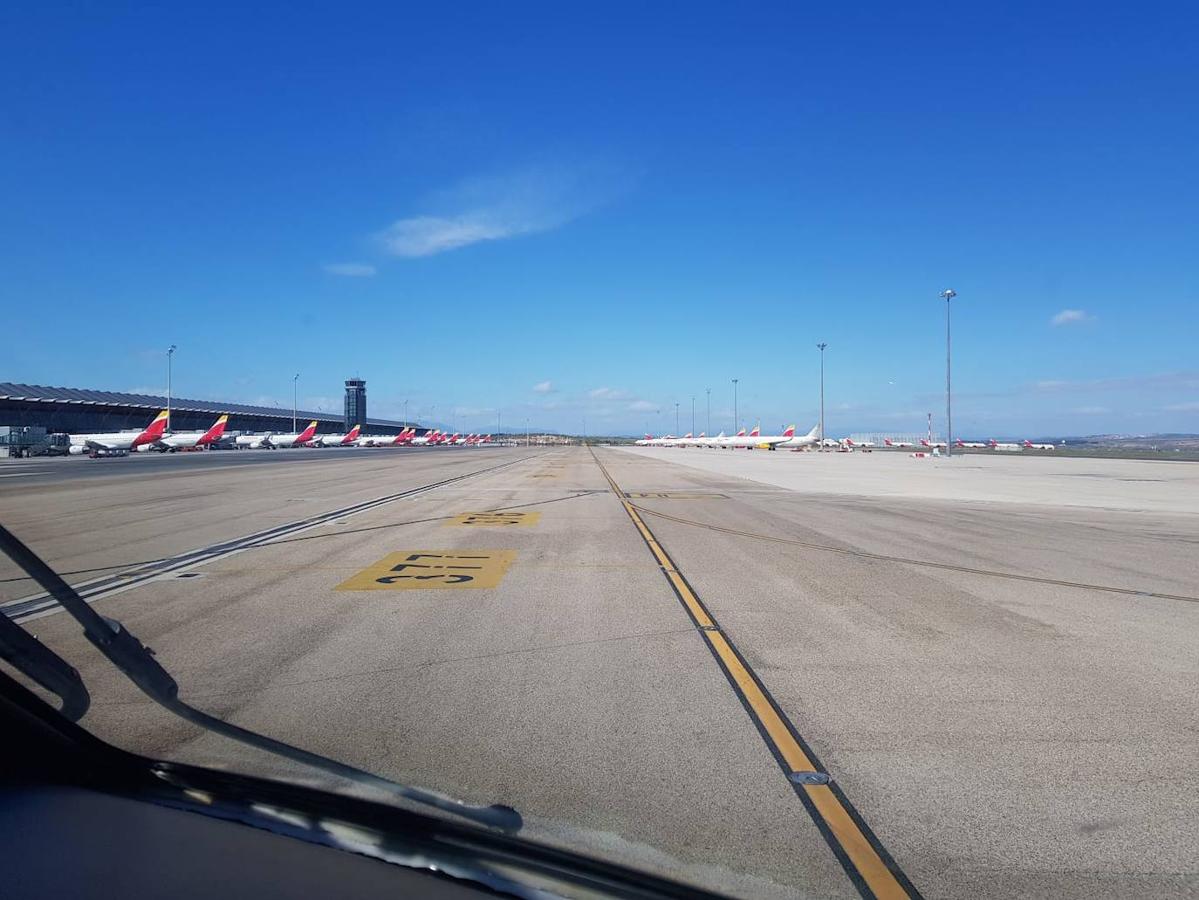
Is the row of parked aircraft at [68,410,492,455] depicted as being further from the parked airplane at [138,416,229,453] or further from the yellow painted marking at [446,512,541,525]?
the yellow painted marking at [446,512,541,525]

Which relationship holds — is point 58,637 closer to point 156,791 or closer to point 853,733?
point 156,791

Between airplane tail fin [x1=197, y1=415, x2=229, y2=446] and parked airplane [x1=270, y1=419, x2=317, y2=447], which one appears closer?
airplane tail fin [x1=197, y1=415, x2=229, y2=446]

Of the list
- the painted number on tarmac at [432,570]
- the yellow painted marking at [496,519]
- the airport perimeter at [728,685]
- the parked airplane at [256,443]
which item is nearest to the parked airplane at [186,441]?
the parked airplane at [256,443]

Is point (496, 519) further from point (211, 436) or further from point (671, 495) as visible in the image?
point (211, 436)

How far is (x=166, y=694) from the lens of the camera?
5625 millimetres

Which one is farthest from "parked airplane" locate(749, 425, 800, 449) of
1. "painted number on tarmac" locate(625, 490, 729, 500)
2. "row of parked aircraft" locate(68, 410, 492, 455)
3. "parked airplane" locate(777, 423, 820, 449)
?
"painted number on tarmac" locate(625, 490, 729, 500)

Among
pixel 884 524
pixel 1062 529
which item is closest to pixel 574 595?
pixel 884 524

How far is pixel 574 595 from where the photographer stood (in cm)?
1048

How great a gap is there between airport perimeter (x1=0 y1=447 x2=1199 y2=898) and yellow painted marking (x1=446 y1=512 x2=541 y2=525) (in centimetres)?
296

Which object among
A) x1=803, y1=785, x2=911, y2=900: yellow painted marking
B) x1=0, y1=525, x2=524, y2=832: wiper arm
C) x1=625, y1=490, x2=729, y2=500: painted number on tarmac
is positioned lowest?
x1=625, y1=490, x2=729, y2=500: painted number on tarmac

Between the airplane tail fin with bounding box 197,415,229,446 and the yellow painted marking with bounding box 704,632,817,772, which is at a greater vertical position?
the airplane tail fin with bounding box 197,415,229,446

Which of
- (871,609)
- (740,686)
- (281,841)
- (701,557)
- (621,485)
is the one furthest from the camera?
(621,485)

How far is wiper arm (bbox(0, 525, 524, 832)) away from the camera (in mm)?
4051

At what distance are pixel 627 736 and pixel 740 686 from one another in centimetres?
146
